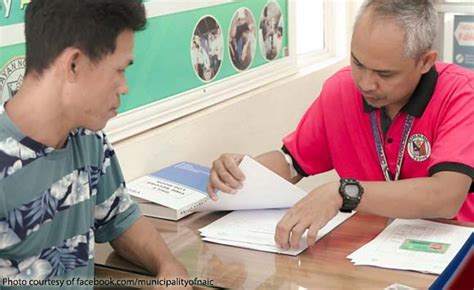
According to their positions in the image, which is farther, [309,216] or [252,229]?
[252,229]

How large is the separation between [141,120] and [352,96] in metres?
0.60

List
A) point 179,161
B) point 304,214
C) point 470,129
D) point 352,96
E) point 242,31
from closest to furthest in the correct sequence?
point 304,214, point 470,129, point 352,96, point 179,161, point 242,31

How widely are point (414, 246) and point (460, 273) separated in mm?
407

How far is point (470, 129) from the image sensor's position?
1.89 metres

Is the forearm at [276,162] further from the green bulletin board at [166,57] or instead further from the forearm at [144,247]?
the forearm at [144,247]

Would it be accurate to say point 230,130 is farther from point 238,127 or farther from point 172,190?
point 172,190

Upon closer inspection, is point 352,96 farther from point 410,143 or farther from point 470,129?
point 470,129

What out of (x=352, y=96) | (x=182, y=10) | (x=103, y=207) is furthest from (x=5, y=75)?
(x=352, y=96)

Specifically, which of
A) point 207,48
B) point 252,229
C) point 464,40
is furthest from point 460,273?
point 464,40

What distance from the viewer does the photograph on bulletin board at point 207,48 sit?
91.7 inches

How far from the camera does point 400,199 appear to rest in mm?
1764

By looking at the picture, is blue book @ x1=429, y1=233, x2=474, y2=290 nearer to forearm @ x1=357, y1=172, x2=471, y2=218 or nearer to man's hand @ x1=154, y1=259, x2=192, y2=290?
forearm @ x1=357, y1=172, x2=471, y2=218

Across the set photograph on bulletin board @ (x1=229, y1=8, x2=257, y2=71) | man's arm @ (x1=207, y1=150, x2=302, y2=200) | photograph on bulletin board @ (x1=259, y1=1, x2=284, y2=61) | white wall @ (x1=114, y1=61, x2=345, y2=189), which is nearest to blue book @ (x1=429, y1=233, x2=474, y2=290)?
man's arm @ (x1=207, y1=150, x2=302, y2=200)

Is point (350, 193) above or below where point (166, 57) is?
below
